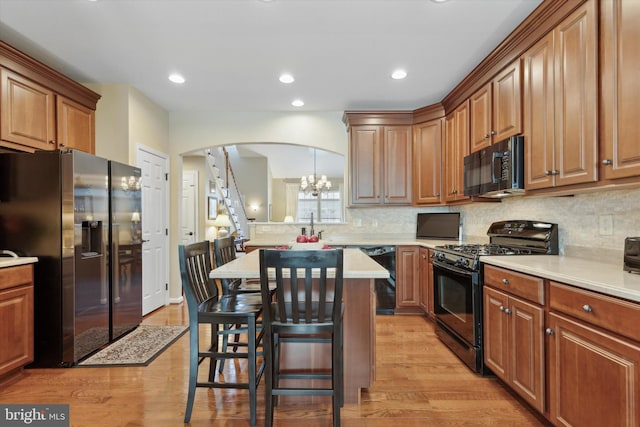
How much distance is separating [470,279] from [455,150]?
69.4 inches

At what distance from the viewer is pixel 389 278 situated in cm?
409

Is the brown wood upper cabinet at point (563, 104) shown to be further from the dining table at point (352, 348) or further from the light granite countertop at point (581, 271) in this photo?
the dining table at point (352, 348)

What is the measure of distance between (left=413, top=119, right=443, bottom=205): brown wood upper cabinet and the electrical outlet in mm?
Answer: 1935

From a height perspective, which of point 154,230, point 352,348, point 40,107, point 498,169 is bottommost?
point 352,348

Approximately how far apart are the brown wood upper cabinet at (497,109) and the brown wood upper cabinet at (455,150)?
15 centimetres

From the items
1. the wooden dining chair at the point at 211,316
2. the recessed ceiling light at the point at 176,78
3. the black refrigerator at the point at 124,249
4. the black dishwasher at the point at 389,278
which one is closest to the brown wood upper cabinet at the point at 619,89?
the wooden dining chair at the point at 211,316

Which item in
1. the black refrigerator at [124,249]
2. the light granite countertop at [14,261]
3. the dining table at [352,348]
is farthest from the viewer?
the black refrigerator at [124,249]

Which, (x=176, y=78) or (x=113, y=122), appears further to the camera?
(x=113, y=122)

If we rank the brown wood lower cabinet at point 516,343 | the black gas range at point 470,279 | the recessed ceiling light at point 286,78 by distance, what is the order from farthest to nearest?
the recessed ceiling light at point 286,78
the black gas range at point 470,279
the brown wood lower cabinet at point 516,343

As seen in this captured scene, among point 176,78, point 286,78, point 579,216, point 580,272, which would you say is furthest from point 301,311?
point 176,78

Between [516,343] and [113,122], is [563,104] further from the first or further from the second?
[113,122]

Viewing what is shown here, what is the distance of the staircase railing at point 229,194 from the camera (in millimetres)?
8133

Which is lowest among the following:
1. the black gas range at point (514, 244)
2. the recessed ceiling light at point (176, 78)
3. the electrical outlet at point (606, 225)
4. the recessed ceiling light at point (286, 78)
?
the black gas range at point (514, 244)

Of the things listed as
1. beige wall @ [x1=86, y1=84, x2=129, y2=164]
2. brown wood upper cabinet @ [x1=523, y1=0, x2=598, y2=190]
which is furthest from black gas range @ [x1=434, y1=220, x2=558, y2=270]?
beige wall @ [x1=86, y1=84, x2=129, y2=164]
